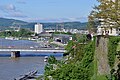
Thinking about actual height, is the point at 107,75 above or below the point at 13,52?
above

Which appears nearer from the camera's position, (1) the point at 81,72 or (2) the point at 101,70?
(2) the point at 101,70

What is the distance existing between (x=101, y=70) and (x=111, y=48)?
345 cm

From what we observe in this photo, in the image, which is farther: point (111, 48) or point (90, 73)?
point (111, 48)

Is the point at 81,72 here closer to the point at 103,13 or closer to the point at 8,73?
the point at 103,13

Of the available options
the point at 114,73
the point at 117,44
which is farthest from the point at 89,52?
the point at 114,73

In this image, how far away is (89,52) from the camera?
755 inches

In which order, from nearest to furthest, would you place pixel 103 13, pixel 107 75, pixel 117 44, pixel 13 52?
pixel 107 75 < pixel 103 13 < pixel 117 44 < pixel 13 52

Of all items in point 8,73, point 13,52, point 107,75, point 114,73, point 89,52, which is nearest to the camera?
point 107,75

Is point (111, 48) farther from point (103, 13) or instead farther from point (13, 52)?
point (13, 52)

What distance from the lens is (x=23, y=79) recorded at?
38688mm

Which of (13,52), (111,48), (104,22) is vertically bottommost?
(13,52)

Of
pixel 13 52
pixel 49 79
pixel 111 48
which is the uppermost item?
pixel 111 48

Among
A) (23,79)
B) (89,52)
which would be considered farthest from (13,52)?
(89,52)

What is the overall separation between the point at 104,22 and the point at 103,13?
495 mm
